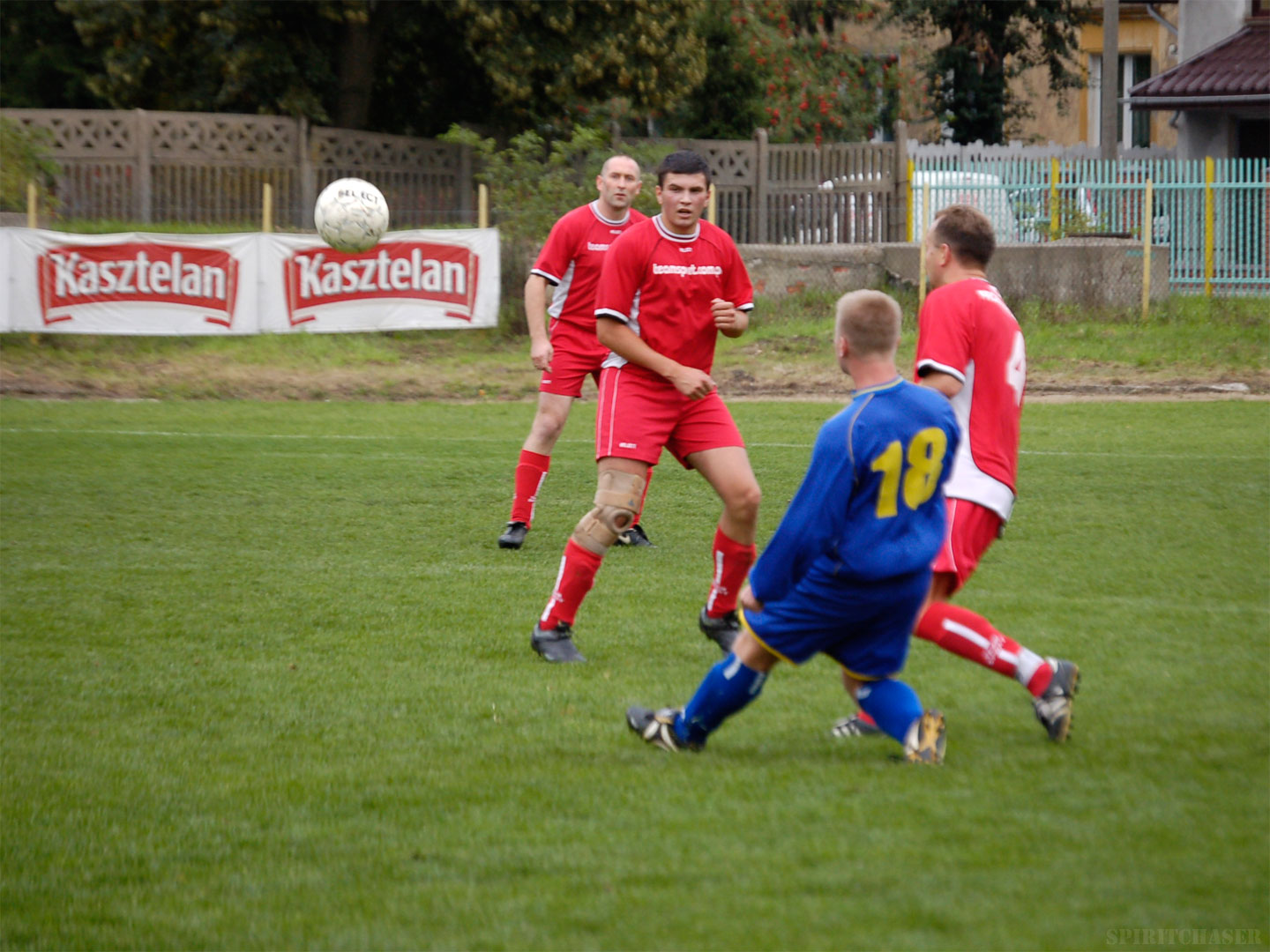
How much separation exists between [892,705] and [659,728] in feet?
2.41

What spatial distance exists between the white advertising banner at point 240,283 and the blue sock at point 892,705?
46.6 feet

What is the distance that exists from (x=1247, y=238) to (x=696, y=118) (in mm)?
11833

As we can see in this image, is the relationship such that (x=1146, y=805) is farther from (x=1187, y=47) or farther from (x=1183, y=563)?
(x=1187, y=47)

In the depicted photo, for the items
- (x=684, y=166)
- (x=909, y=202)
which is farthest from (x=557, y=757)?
(x=909, y=202)

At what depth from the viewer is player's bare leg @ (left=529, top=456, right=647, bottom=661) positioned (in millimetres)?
5777

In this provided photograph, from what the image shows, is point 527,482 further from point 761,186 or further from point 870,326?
point 761,186

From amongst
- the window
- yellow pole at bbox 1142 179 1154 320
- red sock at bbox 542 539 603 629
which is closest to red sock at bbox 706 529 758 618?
red sock at bbox 542 539 603 629

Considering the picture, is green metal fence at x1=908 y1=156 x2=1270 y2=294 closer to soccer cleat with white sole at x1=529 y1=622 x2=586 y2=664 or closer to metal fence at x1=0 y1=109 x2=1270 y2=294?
metal fence at x1=0 y1=109 x2=1270 y2=294

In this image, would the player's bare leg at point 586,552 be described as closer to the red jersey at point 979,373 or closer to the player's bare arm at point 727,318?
the player's bare arm at point 727,318

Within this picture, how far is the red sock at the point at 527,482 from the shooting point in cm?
832

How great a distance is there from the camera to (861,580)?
404 cm

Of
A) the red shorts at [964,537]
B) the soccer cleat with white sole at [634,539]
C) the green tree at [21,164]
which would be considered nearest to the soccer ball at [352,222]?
the soccer cleat with white sole at [634,539]

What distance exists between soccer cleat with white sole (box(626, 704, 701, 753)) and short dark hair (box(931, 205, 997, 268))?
1803 millimetres

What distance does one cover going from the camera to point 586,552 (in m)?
5.79
